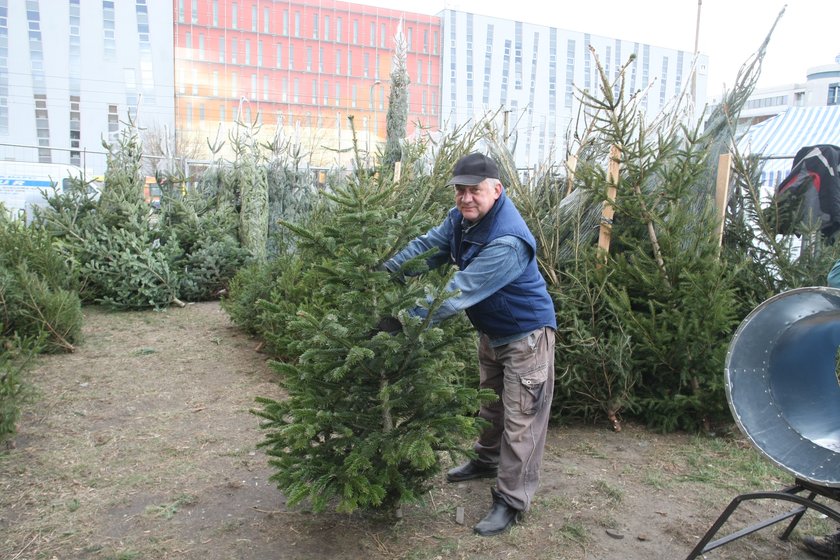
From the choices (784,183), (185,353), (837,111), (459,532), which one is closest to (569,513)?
(459,532)

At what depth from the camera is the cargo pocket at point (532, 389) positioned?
3.14 m

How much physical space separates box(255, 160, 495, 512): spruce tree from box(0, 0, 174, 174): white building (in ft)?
156

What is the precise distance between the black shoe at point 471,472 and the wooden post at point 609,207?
Answer: 1838mm

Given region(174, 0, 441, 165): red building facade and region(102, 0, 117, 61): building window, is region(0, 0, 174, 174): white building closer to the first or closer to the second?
region(102, 0, 117, 61): building window

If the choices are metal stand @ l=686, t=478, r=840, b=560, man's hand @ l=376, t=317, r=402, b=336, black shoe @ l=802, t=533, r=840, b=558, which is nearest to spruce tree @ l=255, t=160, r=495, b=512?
man's hand @ l=376, t=317, r=402, b=336

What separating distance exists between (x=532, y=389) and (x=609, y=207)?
Answer: 2017mm

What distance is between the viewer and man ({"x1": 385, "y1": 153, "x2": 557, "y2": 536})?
9.84 feet

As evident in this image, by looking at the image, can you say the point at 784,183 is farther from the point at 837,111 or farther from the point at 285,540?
the point at 837,111

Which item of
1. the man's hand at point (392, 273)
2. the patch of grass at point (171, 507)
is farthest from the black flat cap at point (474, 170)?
the patch of grass at point (171, 507)

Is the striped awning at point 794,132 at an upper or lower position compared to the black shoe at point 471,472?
upper

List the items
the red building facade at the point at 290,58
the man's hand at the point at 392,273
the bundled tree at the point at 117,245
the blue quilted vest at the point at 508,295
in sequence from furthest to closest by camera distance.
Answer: the red building facade at the point at 290,58 → the bundled tree at the point at 117,245 → the blue quilted vest at the point at 508,295 → the man's hand at the point at 392,273

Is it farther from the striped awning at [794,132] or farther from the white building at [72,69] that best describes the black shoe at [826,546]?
the white building at [72,69]

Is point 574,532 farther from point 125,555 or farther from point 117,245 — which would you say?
point 117,245

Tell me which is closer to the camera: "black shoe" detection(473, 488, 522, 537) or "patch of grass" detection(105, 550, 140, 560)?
"patch of grass" detection(105, 550, 140, 560)
